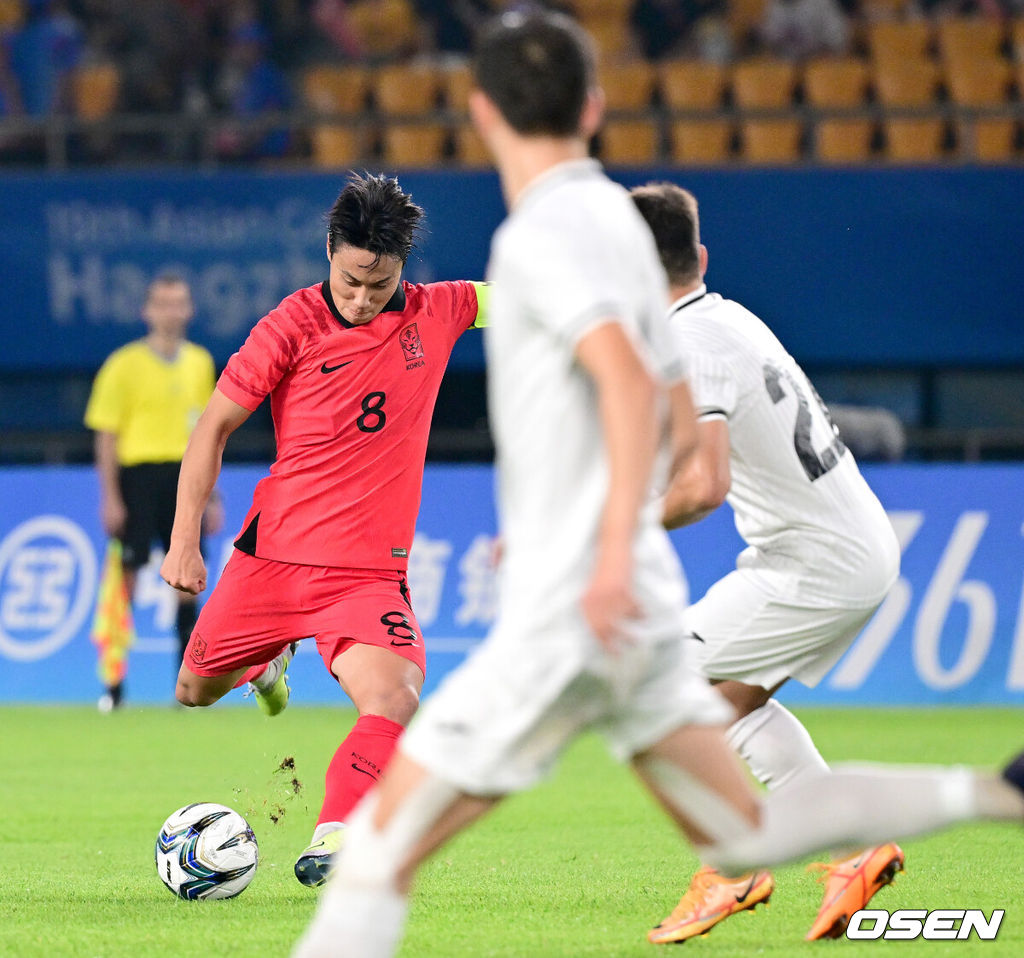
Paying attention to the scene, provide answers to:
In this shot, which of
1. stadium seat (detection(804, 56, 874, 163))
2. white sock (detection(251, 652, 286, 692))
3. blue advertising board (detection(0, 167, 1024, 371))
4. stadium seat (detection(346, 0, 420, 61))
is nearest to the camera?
white sock (detection(251, 652, 286, 692))

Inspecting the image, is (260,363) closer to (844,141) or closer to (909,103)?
(844,141)

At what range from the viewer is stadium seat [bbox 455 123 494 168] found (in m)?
15.9

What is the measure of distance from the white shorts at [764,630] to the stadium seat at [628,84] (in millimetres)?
11955

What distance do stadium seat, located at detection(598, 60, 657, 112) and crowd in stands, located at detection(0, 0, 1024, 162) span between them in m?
0.09

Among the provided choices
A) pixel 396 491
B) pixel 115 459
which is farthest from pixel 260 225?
pixel 396 491

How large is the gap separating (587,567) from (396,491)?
2.65 meters

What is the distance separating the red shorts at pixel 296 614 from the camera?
220 inches

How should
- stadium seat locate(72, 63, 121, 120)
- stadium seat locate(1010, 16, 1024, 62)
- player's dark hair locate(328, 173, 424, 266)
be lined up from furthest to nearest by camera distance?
stadium seat locate(72, 63, 121, 120) < stadium seat locate(1010, 16, 1024, 62) < player's dark hair locate(328, 173, 424, 266)

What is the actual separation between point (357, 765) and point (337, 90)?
12266 mm

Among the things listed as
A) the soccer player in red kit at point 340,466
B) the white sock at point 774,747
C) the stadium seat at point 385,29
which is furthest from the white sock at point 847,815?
the stadium seat at point 385,29

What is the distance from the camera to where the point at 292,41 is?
56.7ft

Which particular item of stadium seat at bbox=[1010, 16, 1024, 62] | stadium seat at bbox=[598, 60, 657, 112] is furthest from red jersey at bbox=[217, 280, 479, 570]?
stadium seat at bbox=[1010, 16, 1024, 62]

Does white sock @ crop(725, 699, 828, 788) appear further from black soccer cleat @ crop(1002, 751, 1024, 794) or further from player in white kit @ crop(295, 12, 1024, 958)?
player in white kit @ crop(295, 12, 1024, 958)

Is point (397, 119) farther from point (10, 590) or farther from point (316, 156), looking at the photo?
point (10, 590)
